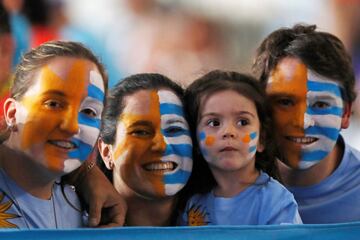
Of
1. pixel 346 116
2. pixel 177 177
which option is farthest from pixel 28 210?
pixel 346 116

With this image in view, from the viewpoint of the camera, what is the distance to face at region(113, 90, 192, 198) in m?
1.26

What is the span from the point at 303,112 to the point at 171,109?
280 millimetres

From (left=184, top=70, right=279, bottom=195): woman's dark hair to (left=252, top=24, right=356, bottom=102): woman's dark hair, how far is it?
11 cm

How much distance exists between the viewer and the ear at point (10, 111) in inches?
45.4

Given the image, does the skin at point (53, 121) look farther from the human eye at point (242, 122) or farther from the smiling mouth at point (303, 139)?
the smiling mouth at point (303, 139)

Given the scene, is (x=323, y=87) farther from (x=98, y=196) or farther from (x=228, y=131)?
(x=98, y=196)

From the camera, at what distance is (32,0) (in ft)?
4.74

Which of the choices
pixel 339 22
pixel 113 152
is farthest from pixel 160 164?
pixel 339 22

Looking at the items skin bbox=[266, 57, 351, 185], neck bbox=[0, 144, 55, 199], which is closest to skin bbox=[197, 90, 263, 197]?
skin bbox=[266, 57, 351, 185]

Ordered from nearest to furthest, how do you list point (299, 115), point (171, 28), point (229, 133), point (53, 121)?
point (53, 121)
point (229, 133)
point (299, 115)
point (171, 28)

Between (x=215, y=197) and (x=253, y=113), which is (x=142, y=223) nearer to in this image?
(x=215, y=197)

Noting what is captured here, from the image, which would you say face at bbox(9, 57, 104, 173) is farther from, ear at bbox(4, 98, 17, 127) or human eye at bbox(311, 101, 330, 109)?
human eye at bbox(311, 101, 330, 109)

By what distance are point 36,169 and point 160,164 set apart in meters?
0.24

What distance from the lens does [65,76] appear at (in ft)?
3.82
